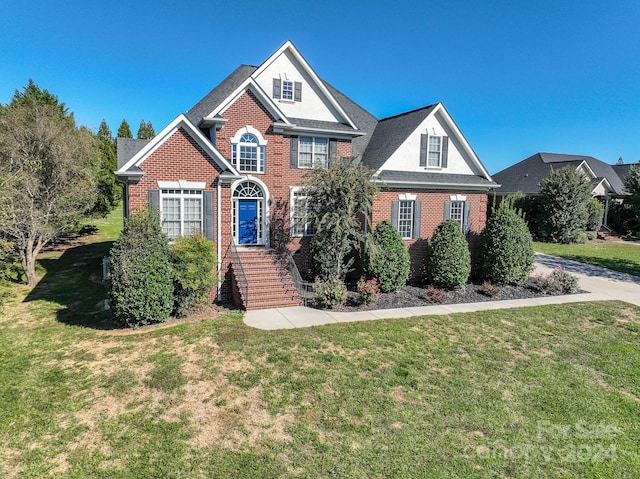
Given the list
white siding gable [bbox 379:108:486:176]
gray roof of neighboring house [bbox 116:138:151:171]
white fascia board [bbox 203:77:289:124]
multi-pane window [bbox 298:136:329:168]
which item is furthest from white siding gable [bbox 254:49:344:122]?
gray roof of neighboring house [bbox 116:138:151:171]

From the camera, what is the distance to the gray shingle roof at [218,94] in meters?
15.7

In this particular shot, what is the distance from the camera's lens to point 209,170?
1318 cm

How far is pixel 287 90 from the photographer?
660 inches

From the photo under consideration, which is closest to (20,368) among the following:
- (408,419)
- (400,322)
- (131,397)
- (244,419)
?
(131,397)

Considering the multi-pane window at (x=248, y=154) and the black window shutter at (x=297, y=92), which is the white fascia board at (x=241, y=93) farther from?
the black window shutter at (x=297, y=92)

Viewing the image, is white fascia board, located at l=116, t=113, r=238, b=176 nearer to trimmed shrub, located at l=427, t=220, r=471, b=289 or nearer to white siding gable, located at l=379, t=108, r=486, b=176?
white siding gable, located at l=379, t=108, r=486, b=176

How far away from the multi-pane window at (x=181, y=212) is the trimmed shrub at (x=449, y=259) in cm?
920

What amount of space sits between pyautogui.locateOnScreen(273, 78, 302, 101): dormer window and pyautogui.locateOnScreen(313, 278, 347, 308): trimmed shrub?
27.3ft

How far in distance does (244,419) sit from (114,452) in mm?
1979

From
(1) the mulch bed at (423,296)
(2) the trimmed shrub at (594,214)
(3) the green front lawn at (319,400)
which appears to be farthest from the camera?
(2) the trimmed shrub at (594,214)

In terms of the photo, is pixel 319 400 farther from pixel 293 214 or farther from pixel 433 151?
pixel 433 151

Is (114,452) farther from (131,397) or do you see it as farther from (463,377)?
(463,377)


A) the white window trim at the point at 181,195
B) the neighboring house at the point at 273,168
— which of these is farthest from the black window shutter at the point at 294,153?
the white window trim at the point at 181,195

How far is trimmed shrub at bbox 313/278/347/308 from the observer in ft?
43.0
